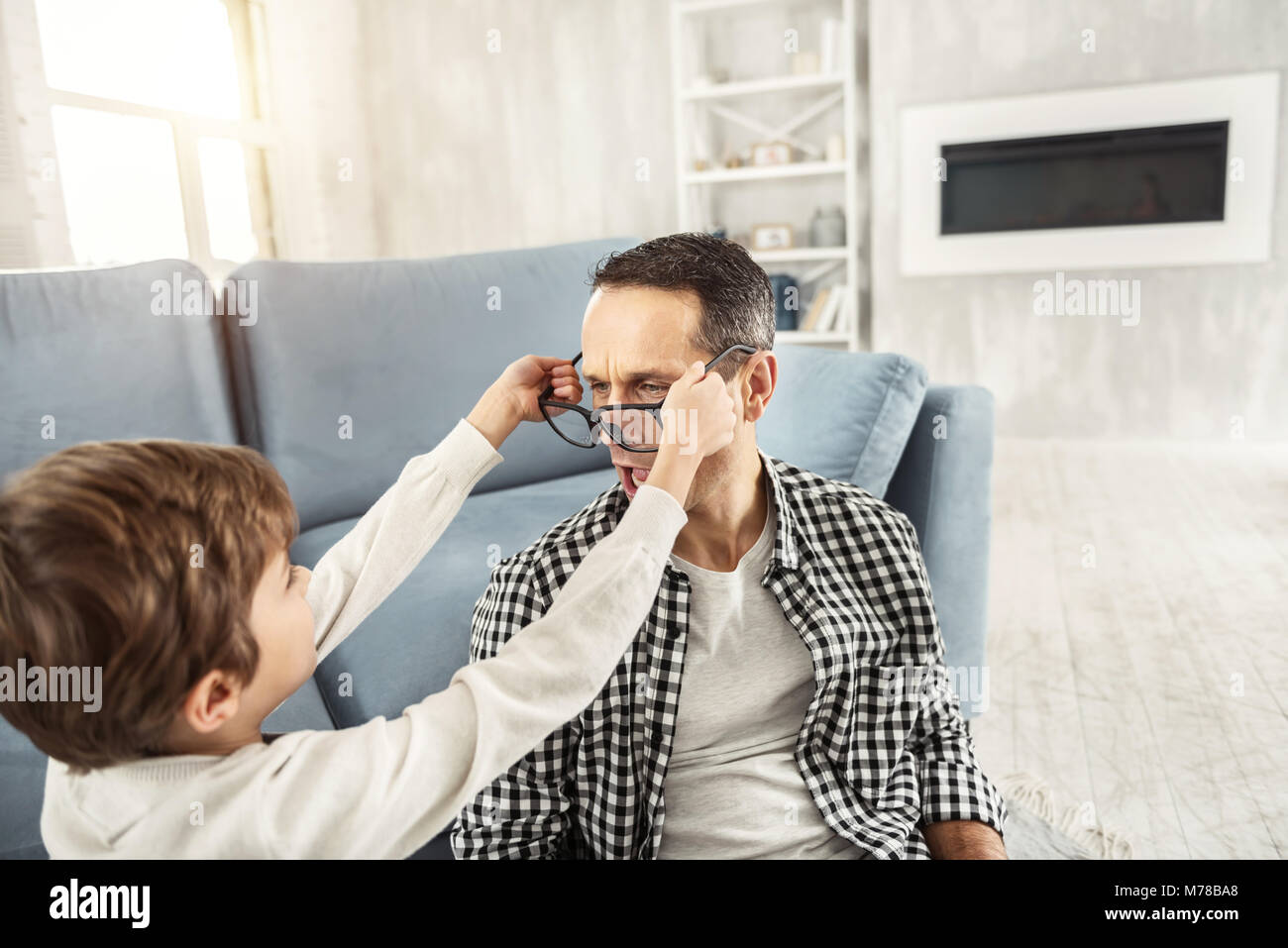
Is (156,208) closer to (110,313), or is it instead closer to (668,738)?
(110,313)

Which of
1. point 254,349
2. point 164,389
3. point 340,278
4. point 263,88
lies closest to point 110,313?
point 164,389

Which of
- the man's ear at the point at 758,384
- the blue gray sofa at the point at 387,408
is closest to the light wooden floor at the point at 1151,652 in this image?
the blue gray sofa at the point at 387,408

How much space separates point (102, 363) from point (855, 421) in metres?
1.18

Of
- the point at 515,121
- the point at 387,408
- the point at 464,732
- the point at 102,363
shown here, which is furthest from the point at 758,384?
the point at 515,121

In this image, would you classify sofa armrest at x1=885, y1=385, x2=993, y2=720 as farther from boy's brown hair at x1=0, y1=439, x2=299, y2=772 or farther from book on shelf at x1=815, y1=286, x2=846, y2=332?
book on shelf at x1=815, y1=286, x2=846, y2=332

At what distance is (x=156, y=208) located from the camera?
4027mm

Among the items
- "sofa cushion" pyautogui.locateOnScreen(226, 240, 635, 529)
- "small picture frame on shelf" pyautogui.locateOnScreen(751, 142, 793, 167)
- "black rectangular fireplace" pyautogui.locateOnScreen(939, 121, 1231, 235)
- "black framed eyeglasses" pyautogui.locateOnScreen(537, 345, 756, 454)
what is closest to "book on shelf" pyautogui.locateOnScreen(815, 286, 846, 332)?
"black rectangular fireplace" pyautogui.locateOnScreen(939, 121, 1231, 235)

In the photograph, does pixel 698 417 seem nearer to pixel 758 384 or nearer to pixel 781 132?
pixel 758 384

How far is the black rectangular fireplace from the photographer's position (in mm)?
3980

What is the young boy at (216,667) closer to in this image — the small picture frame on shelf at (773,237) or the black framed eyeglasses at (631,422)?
the black framed eyeglasses at (631,422)

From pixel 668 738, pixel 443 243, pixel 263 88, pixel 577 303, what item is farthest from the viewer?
pixel 443 243

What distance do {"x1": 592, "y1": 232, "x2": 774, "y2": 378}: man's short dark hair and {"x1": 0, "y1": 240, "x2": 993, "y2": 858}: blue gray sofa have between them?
1.49 feet

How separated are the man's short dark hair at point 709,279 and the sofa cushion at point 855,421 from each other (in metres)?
0.43
